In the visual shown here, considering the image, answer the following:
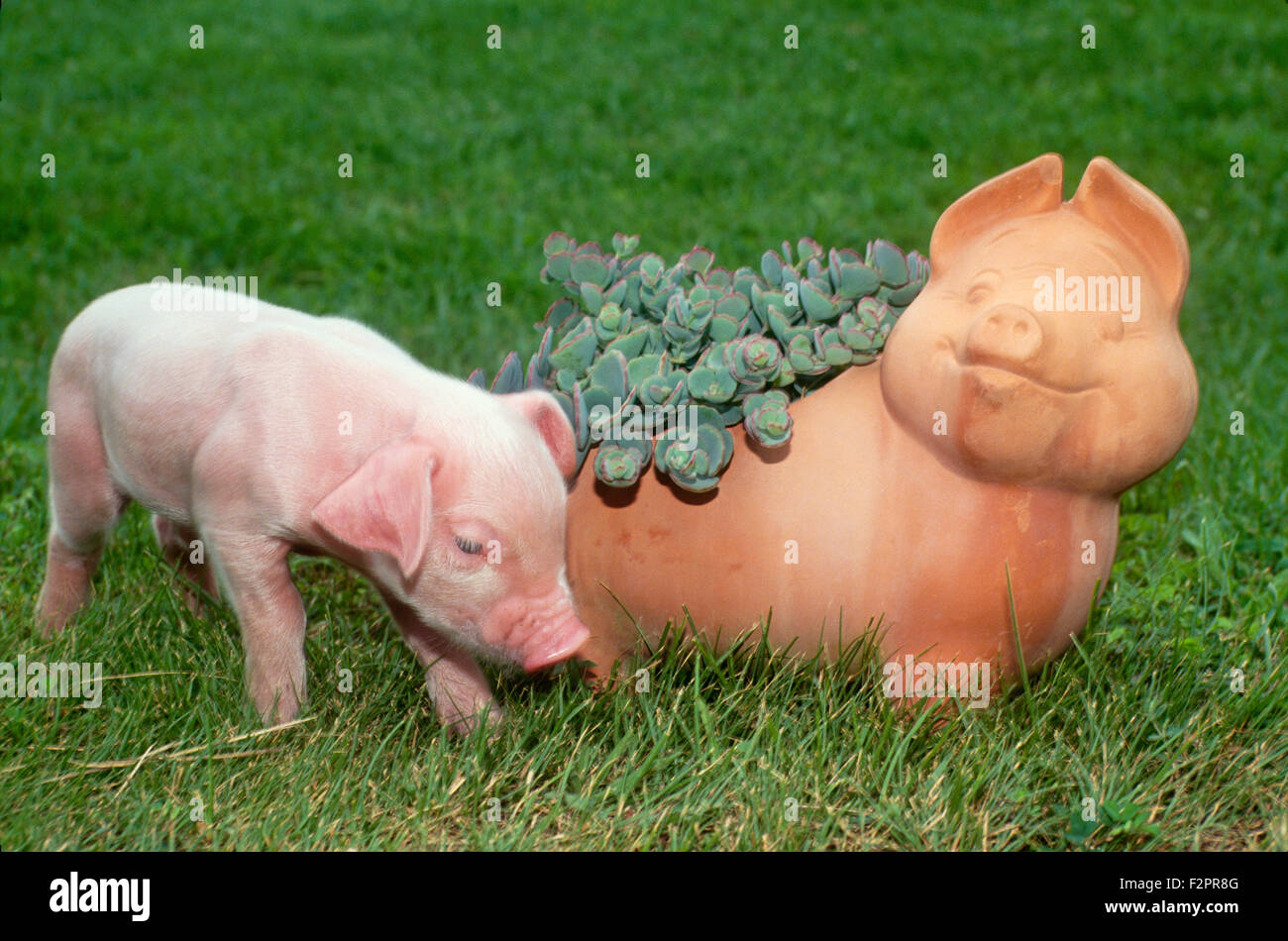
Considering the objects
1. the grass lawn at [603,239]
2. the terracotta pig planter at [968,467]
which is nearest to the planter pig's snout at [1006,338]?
the terracotta pig planter at [968,467]

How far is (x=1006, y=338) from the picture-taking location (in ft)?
8.44

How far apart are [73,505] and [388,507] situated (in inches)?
47.0

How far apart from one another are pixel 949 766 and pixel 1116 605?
1.06 metres

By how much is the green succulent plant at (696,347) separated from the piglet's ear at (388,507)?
1.74ft

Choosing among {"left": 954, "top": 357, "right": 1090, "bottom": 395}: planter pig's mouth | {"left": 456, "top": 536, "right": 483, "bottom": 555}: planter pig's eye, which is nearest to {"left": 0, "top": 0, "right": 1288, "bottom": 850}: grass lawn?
{"left": 456, "top": 536, "right": 483, "bottom": 555}: planter pig's eye

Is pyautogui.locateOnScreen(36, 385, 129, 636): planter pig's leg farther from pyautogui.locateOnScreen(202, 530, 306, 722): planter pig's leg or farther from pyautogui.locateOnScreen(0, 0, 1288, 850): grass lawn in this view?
pyautogui.locateOnScreen(202, 530, 306, 722): planter pig's leg

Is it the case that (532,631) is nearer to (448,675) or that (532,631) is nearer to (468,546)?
(468,546)

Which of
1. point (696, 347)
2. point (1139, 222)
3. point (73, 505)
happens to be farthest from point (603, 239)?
point (1139, 222)

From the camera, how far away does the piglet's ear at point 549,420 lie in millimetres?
2797

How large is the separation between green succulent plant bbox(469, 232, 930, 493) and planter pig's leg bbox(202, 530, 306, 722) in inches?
28.5

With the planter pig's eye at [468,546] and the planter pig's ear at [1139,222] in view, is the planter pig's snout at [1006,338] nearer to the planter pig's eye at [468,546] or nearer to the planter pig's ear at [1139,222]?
the planter pig's ear at [1139,222]

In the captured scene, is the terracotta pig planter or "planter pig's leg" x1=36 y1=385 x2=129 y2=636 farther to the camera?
"planter pig's leg" x1=36 y1=385 x2=129 y2=636

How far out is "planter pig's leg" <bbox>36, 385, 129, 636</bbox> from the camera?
314cm
